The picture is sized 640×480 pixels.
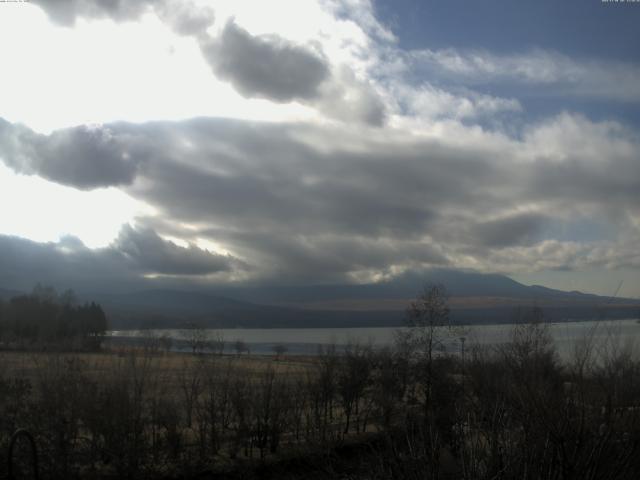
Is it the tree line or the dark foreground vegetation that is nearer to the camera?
the dark foreground vegetation

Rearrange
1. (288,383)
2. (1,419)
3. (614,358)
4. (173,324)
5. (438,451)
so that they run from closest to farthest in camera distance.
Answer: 1. (438,451)
2. (614,358)
3. (1,419)
4. (288,383)
5. (173,324)

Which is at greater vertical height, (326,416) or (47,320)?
(47,320)

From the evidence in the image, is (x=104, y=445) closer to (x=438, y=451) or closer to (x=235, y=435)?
(x=235, y=435)

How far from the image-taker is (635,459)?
376 inches

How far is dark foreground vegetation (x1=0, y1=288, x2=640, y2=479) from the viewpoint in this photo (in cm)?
888

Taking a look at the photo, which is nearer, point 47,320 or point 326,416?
point 326,416

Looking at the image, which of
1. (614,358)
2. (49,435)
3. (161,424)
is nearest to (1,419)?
(49,435)

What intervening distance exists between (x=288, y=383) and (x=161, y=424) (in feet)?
31.7

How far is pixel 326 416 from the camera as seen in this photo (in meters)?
30.4

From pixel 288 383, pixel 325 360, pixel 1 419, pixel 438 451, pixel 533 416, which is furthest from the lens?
pixel 325 360

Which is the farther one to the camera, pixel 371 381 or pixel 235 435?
pixel 371 381

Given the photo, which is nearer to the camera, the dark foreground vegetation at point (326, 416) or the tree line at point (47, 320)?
the dark foreground vegetation at point (326, 416)

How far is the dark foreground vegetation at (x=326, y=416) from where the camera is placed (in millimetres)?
8875

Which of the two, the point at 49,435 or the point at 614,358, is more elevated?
the point at 614,358
